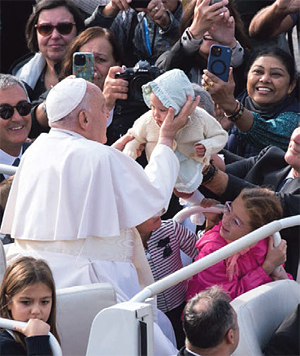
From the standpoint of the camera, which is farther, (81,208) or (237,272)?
(237,272)

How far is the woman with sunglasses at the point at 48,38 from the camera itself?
6145 millimetres

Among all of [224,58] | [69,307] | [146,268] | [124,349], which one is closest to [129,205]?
[146,268]

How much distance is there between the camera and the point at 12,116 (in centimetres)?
555

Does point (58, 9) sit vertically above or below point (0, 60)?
above

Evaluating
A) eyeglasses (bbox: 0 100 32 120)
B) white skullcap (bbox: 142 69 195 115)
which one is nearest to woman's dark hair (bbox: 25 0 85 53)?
eyeglasses (bbox: 0 100 32 120)

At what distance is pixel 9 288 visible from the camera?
3596mm

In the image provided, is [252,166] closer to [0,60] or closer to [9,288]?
[9,288]

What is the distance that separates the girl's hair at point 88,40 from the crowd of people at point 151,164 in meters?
0.01

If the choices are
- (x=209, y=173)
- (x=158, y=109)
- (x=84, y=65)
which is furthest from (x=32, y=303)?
(x=84, y=65)

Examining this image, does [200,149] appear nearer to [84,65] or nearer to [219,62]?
[219,62]

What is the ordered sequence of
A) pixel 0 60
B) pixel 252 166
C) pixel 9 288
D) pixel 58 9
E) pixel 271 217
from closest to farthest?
pixel 9 288, pixel 271 217, pixel 252 166, pixel 58 9, pixel 0 60

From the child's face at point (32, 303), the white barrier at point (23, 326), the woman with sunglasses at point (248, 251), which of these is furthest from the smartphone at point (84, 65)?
the white barrier at point (23, 326)

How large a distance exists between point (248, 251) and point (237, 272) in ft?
0.41

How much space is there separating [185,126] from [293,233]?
0.83 m
